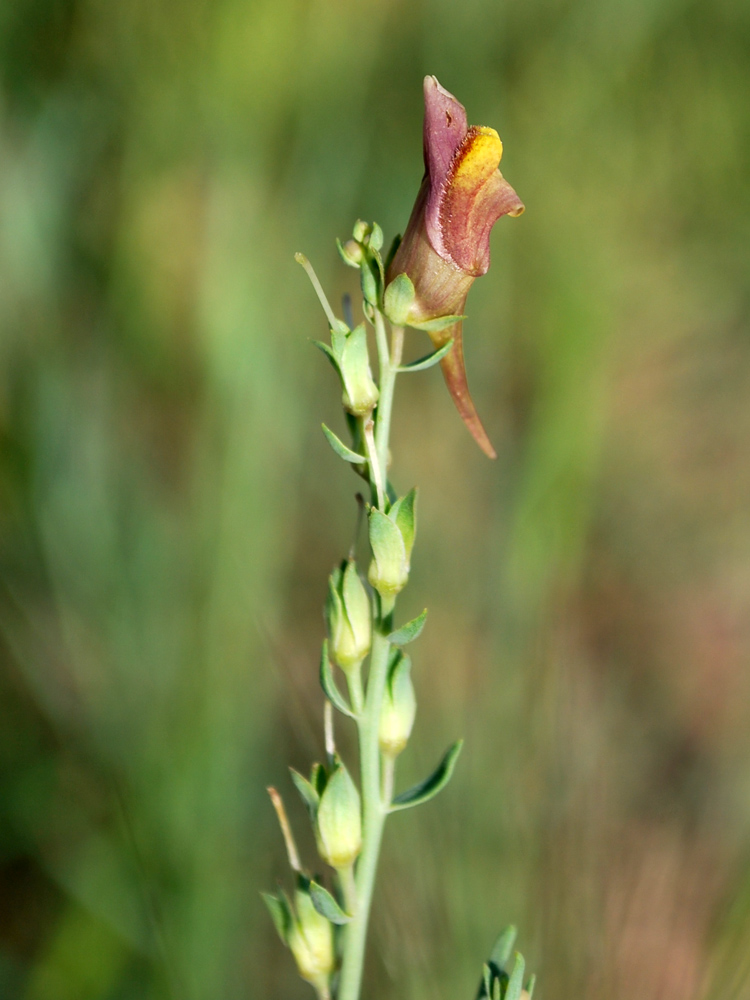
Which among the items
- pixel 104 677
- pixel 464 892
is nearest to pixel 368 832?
pixel 464 892

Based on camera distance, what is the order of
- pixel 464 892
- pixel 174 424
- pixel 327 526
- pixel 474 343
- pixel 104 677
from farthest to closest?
pixel 174 424 → pixel 327 526 → pixel 474 343 → pixel 104 677 → pixel 464 892

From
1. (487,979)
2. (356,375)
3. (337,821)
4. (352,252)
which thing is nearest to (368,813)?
(337,821)

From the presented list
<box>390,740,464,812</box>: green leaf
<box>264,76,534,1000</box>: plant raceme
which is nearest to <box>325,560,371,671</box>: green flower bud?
<box>264,76,534,1000</box>: plant raceme

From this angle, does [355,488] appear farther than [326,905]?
Yes

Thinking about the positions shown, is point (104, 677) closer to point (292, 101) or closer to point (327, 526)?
point (327, 526)

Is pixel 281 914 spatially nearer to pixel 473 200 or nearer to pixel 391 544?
pixel 391 544

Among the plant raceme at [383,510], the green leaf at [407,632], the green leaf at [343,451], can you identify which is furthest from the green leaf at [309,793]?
the green leaf at [343,451]

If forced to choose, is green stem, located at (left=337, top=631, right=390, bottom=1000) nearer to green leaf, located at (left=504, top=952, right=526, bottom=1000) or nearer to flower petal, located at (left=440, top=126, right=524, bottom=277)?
green leaf, located at (left=504, top=952, right=526, bottom=1000)
